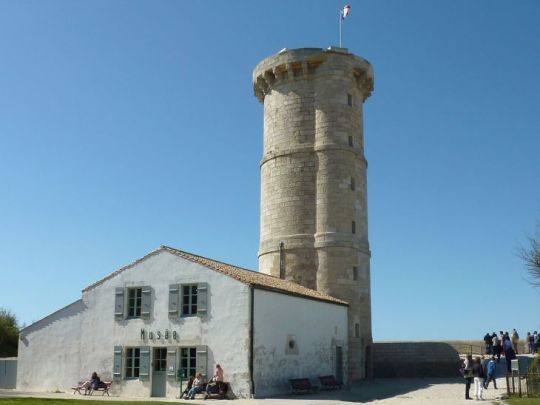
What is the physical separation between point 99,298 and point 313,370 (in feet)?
29.3

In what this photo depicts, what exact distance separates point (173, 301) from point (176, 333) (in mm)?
1172

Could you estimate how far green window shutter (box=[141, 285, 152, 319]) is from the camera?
24852 millimetres

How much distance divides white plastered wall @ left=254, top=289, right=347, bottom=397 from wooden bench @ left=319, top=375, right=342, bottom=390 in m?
0.41

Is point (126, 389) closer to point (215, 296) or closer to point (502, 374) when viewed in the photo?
point (215, 296)

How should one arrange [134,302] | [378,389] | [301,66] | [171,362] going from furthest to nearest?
[301,66], [378,389], [134,302], [171,362]

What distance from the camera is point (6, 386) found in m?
28.0

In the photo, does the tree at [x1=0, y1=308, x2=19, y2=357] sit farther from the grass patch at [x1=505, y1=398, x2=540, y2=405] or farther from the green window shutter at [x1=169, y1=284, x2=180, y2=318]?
the grass patch at [x1=505, y1=398, x2=540, y2=405]

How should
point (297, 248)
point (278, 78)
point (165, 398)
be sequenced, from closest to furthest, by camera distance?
point (165, 398), point (297, 248), point (278, 78)

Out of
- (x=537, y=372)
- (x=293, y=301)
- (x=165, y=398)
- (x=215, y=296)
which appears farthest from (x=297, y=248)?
(x=537, y=372)

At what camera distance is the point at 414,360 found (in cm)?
3144

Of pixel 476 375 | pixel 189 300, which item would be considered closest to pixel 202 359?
pixel 189 300

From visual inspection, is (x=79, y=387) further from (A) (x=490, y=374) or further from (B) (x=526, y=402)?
(B) (x=526, y=402)

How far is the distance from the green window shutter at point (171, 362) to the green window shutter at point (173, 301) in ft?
4.01

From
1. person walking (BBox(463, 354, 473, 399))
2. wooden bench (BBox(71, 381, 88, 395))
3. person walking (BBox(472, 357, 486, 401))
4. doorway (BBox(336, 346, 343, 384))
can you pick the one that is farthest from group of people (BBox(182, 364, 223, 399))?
person walking (BBox(472, 357, 486, 401))
